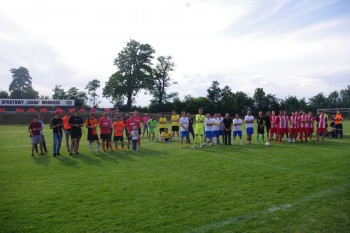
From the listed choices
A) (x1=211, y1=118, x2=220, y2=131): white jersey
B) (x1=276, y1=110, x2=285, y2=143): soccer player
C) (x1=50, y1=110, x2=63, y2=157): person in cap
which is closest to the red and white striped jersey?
(x1=276, y1=110, x2=285, y2=143): soccer player

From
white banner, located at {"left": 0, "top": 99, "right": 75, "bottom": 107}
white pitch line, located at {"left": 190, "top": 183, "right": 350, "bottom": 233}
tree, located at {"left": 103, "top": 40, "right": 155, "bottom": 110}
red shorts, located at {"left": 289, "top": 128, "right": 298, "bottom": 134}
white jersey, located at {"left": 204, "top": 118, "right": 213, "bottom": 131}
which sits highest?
tree, located at {"left": 103, "top": 40, "right": 155, "bottom": 110}

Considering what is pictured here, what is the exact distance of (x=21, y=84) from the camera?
328ft

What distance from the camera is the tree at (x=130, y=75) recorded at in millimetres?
67875

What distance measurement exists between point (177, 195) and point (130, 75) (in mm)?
64215

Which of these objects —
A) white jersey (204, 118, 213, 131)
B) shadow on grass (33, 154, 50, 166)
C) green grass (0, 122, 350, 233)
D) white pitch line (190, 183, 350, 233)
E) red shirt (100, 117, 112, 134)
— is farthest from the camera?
white jersey (204, 118, 213, 131)

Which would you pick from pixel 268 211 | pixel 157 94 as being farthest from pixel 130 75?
pixel 268 211

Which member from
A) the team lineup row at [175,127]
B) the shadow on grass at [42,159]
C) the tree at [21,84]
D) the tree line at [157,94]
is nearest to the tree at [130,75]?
the tree line at [157,94]

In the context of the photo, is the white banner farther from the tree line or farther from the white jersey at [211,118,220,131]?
the white jersey at [211,118,220,131]

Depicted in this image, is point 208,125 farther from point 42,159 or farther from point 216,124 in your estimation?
point 42,159

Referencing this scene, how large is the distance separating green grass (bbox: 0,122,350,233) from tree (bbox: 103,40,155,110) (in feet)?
189

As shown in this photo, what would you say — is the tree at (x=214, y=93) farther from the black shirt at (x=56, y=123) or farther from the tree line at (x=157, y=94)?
the black shirt at (x=56, y=123)

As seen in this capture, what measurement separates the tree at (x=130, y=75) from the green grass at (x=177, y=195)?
57.7m

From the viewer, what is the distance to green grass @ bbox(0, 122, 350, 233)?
5.04m

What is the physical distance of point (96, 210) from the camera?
226 inches
